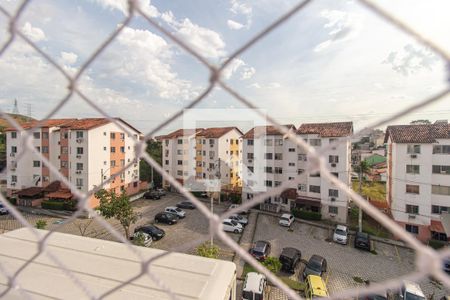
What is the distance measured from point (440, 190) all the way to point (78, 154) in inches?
431

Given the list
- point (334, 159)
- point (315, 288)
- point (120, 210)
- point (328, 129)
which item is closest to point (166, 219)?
Answer: point (120, 210)

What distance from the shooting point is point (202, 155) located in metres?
12.9

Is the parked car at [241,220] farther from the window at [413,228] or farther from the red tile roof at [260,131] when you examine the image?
the window at [413,228]

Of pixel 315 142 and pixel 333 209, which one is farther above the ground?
pixel 315 142

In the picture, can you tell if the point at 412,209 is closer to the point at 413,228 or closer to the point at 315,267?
the point at 413,228

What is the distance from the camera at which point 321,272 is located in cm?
544

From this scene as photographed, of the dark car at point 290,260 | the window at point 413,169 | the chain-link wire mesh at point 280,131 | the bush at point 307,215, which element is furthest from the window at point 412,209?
the chain-link wire mesh at point 280,131

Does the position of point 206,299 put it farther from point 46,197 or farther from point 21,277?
point 46,197

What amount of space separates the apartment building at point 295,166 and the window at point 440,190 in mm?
2182

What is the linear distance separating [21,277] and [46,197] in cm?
1059

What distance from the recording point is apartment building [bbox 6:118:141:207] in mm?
9273

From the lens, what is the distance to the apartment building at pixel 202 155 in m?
12.6

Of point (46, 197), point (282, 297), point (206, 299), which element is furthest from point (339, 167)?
point (46, 197)

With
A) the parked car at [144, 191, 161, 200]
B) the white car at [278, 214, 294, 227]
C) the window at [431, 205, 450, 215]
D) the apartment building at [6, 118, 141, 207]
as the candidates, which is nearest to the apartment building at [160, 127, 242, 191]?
the parked car at [144, 191, 161, 200]
